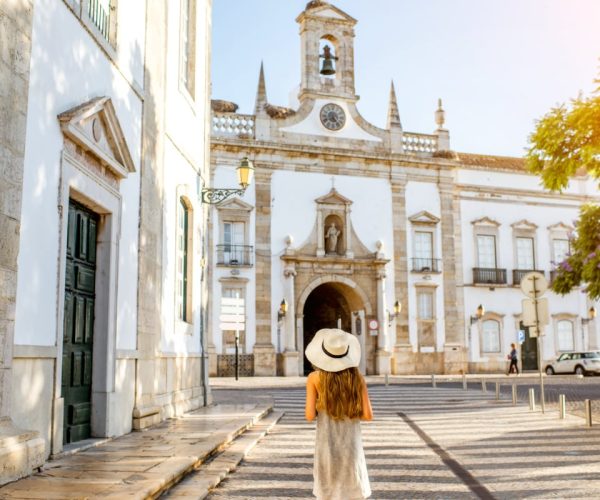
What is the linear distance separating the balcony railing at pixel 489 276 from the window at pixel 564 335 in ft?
12.8

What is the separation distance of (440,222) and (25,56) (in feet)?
92.5

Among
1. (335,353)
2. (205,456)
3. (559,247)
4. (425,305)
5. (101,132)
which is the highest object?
(559,247)

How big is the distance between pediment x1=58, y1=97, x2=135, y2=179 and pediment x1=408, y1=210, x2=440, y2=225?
24.0 meters

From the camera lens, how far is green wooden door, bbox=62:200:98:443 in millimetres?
8211

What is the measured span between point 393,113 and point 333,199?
5068 mm

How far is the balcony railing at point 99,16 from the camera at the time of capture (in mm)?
8836

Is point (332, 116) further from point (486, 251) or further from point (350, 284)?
point (486, 251)

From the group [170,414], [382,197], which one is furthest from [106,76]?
[382,197]

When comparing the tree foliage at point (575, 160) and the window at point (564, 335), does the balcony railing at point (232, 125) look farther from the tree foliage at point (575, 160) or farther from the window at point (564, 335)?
the tree foliage at point (575, 160)

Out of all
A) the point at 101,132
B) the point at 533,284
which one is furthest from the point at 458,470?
the point at 533,284

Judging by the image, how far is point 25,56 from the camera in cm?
651

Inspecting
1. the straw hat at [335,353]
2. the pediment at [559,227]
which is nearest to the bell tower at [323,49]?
the pediment at [559,227]

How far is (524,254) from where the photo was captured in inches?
1383

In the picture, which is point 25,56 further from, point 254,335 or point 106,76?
point 254,335
